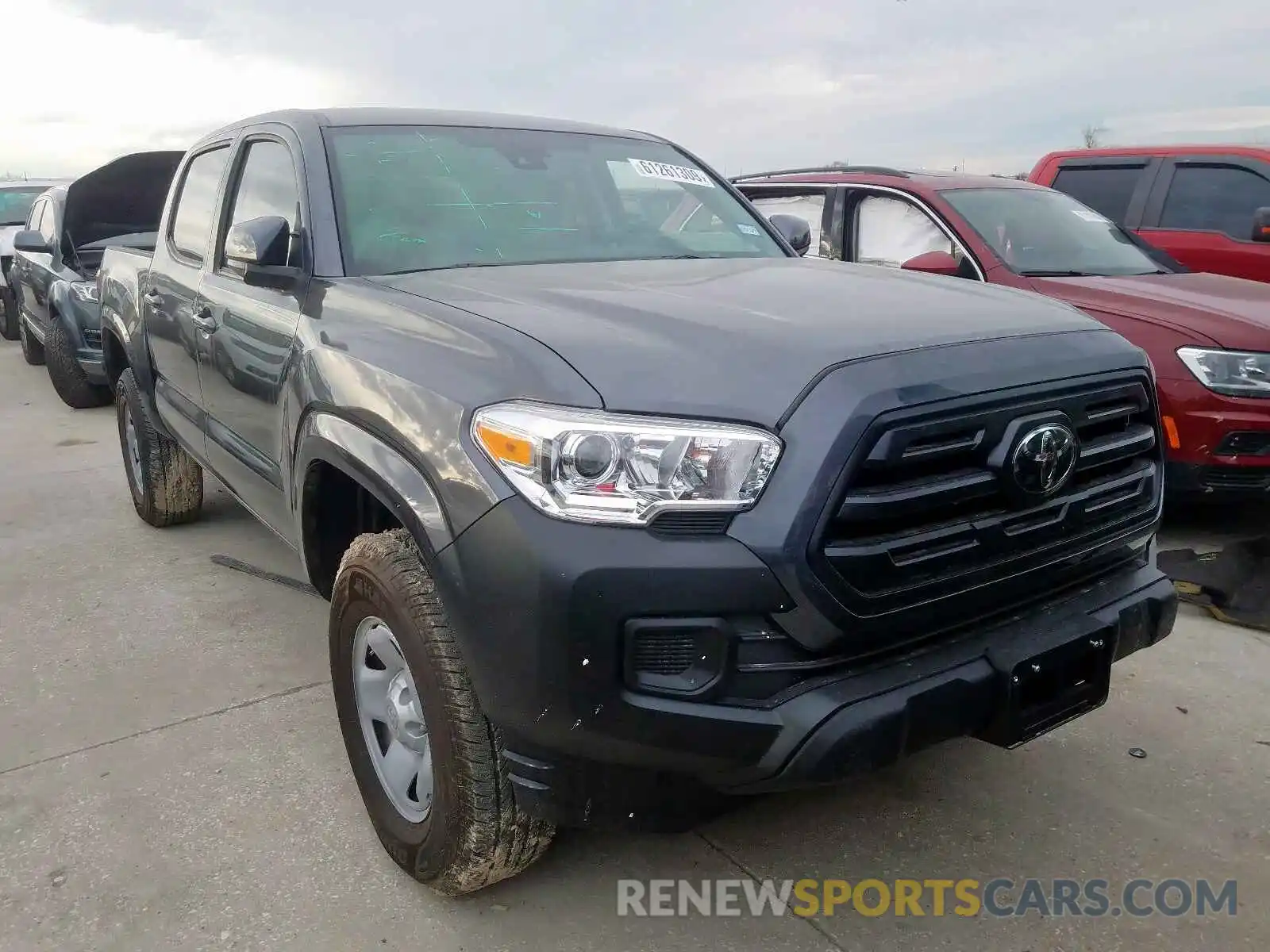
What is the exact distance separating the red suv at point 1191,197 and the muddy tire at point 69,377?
7416 mm

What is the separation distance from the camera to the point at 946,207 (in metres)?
5.36

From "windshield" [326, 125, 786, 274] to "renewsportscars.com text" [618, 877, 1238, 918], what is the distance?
1686mm

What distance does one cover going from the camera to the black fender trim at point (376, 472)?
6.63ft

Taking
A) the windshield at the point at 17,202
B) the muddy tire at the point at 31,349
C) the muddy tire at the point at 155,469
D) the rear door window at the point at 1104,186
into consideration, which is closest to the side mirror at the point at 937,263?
the rear door window at the point at 1104,186

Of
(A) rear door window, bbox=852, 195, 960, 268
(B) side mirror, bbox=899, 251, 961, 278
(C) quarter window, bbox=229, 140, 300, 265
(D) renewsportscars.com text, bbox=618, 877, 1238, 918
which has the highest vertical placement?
(C) quarter window, bbox=229, 140, 300, 265

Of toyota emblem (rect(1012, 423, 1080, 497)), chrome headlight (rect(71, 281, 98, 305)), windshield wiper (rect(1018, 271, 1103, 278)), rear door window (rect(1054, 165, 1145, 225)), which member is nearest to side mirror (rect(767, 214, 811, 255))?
windshield wiper (rect(1018, 271, 1103, 278))

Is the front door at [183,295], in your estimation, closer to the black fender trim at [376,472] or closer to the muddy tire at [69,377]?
the black fender trim at [376,472]

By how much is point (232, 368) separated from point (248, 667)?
1.04m

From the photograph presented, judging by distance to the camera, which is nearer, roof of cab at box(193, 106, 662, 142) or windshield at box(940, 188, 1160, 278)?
roof of cab at box(193, 106, 662, 142)

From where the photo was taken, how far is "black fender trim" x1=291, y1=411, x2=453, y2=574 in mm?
2020

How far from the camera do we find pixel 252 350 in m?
3.07

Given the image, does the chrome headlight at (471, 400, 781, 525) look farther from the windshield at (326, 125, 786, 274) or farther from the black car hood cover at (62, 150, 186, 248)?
the black car hood cover at (62, 150, 186, 248)

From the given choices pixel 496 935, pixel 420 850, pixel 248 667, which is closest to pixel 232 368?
pixel 248 667

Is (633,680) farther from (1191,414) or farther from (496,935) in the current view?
(1191,414)
